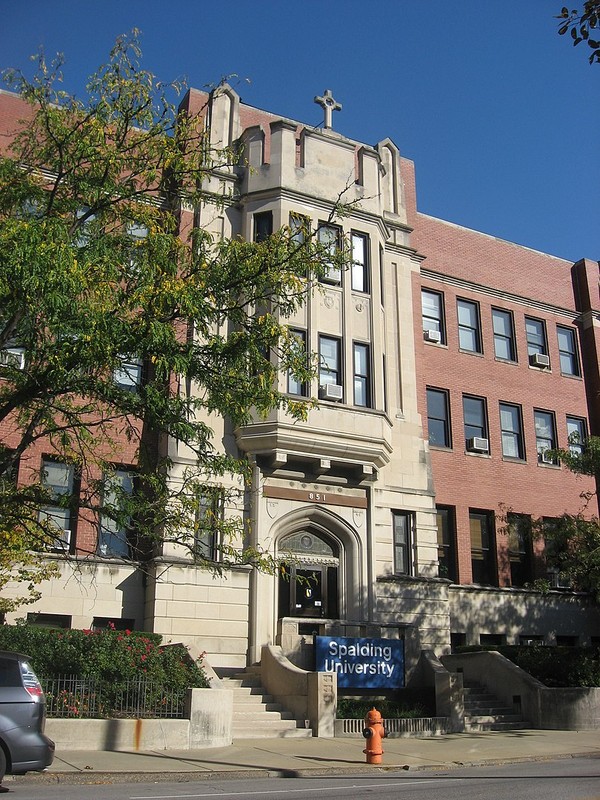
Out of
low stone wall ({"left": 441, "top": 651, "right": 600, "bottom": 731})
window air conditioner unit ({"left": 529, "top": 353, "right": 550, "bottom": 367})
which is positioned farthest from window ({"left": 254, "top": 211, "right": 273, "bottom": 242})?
low stone wall ({"left": 441, "top": 651, "right": 600, "bottom": 731})

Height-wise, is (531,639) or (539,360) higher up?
(539,360)

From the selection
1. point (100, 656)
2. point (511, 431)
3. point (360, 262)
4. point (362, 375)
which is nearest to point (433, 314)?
point (360, 262)

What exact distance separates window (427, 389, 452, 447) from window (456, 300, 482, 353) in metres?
2.25

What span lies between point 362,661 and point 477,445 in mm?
9759

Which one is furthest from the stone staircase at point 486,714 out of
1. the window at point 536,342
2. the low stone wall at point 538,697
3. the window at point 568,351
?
the window at point 568,351

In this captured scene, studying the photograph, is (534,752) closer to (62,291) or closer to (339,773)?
(339,773)

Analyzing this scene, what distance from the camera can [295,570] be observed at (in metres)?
24.1

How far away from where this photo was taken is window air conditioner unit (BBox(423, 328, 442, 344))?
29.4 meters

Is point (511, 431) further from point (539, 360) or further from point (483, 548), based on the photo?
point (483, 548)

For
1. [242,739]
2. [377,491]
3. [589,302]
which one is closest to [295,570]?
[377,491]

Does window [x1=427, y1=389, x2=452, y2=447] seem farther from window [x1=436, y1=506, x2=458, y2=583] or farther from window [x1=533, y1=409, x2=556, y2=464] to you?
window [x1=533, y1=409, x2=556, y2=464]

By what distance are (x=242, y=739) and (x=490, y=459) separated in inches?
581

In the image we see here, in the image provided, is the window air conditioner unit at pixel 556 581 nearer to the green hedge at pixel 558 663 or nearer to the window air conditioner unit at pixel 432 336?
the green hedge at pixel 558 663

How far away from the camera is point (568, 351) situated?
33.2 meters
